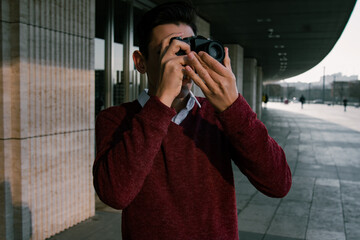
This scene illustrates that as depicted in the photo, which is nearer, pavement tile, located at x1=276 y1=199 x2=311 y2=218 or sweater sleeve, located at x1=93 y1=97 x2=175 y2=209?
sweater sleeve, located at x1=93 y1=97 x2=175 y2=209

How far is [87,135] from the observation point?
476 centimetres

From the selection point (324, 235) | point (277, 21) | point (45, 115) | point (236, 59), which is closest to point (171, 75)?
point (45, 115)

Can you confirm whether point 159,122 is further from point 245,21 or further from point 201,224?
point 245,21

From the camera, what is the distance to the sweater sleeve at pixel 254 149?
1.21 metres

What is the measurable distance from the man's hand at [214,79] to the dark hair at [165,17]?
0.34 metres

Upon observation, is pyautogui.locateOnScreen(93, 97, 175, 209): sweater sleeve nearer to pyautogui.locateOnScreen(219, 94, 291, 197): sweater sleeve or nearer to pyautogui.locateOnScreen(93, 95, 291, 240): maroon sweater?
pyautogui.locateOnScreen(93, 95, 291, 240): maroon sweater

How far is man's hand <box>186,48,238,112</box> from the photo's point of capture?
1.20 meters

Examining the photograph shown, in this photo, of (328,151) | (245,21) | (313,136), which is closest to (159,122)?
(245,21)

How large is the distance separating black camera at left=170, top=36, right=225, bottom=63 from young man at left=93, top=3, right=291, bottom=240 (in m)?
0.03

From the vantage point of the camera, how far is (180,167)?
1.35 metres

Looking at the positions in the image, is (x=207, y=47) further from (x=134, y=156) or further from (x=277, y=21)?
(x=277, y=21)

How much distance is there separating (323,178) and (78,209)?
211 inches

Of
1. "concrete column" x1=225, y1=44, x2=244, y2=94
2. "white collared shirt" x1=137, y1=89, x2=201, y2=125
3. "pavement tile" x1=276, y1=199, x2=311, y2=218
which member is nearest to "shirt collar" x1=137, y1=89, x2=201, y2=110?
"white collared shirt" x1=137, y1=89, x2=201, y2=125

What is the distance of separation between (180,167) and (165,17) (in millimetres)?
627
